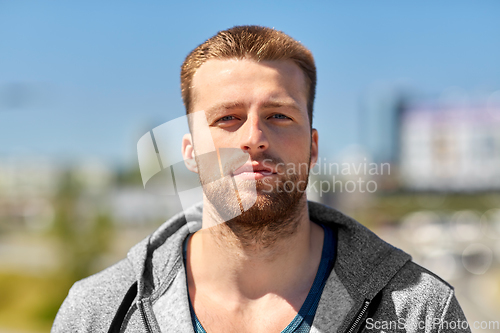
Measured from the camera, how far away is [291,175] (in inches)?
110

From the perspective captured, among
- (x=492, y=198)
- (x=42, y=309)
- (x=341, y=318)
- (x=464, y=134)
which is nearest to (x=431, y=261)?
(x=42, y=309)

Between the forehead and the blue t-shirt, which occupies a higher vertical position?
the forehead

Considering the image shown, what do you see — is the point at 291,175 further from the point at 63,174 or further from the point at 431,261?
the point at 431,261

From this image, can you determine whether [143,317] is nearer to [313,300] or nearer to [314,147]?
[313,300]

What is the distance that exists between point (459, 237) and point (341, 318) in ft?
143

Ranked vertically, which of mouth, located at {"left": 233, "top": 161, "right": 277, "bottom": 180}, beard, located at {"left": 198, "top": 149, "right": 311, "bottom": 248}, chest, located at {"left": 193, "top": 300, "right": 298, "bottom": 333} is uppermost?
mouth, located at {"left": 233, "top": 161, "right": 277, "bottom": 180}

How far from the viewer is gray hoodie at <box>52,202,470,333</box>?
2.66m

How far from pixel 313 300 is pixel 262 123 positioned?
1243 mm

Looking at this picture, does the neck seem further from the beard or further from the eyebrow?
the eyebrow

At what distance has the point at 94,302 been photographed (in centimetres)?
285

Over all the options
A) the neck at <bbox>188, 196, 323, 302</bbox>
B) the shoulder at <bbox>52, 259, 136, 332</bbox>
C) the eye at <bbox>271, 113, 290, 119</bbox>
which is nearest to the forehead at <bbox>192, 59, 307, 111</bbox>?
the eye at <bbox>271, 113, 290, 119</bbox>

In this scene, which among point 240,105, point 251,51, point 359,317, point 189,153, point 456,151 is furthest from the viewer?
point 456,151

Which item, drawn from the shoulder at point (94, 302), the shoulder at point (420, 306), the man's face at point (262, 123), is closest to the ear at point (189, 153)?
the man's face at point (262, 123)

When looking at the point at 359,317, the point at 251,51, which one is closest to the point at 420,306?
the point at 359,317
